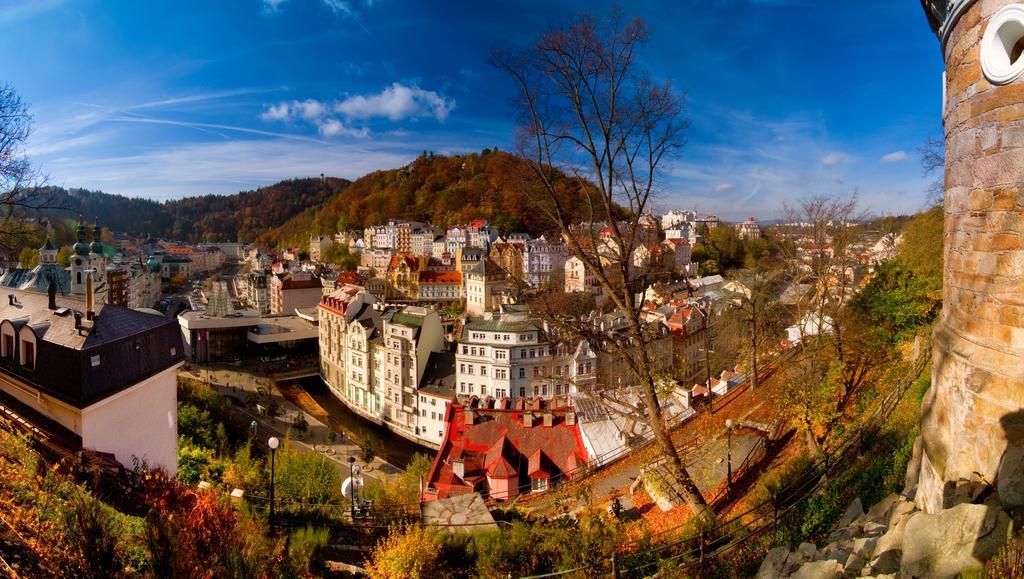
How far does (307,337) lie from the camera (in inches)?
1638

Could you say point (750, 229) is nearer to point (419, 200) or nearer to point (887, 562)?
point (419, 200)

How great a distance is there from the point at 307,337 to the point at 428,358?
17.9m

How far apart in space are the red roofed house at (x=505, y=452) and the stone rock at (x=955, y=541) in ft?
35.9

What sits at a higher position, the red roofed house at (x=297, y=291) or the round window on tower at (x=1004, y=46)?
the round window on tower at (x=1004, y=46)

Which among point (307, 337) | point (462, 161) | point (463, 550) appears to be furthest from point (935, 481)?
point (462, 161)

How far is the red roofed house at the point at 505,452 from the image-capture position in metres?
14.4

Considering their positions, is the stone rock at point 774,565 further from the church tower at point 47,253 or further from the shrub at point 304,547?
the church tower at point 47,253

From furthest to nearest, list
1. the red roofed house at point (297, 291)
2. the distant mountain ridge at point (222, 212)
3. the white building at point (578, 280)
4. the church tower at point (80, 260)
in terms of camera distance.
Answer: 1. the distant mountain ridge at point (222, 212)
2. the red roofed house at point (297, 291)
3. the white building at point (578, 280)
4. the church tower at point (80, 260)

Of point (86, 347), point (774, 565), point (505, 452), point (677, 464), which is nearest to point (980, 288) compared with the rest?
point (774, 565)

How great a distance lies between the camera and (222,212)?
147 metres

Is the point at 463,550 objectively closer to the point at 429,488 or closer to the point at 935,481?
the point at 935,481

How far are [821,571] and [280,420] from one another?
94.4 ft

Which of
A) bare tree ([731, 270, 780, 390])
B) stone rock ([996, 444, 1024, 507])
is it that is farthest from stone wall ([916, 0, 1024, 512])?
bare tree ([731, 270, 780, 390])

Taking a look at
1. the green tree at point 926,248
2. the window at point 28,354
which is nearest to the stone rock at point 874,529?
the green tree at point 926,248
